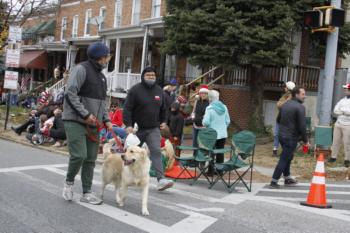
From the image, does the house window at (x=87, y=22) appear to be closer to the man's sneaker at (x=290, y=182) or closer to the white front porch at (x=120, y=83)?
the white front porch at (x=120, y=83)

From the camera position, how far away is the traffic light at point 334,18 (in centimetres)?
1185

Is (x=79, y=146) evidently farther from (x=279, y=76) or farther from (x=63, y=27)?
(x=63, y=27)

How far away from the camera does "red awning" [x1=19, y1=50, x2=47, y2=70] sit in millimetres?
37875

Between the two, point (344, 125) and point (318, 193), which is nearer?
point (318, 193)

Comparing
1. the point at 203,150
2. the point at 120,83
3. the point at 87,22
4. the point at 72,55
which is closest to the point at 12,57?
the point at 120,83

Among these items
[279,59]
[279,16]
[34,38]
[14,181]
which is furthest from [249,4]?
[34,38]

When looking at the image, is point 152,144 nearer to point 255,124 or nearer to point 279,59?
point 279,59

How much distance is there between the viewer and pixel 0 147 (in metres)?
14.3

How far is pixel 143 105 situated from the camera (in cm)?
798

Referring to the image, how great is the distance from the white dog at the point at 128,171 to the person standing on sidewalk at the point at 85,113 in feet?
0.97

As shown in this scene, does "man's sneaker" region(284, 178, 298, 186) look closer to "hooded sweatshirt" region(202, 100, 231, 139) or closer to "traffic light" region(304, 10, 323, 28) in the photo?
"hooded sweatshirt" region(202, 100, 231, 139)

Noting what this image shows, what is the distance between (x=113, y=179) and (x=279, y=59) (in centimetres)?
966

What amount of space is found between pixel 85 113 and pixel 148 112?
1.55 meters

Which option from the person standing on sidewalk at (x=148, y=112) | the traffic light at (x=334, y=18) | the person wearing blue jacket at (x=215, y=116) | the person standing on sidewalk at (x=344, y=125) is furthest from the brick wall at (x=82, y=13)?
the person standing on sidewalk at (x=148, y=112)
